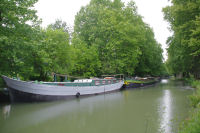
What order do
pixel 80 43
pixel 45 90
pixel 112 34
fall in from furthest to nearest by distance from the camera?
pixel 112 34 → pixel 80 43 → pixel 45 90

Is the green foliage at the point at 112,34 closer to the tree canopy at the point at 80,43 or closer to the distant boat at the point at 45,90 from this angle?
the tree canopy at the point at 80,43

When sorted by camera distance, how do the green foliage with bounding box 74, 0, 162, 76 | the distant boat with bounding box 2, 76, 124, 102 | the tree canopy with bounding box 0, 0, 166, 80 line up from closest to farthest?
Answer: 1. the tree canopy with bounding box 0, 0, 166, 80
2. the distant boat with bounding box 2, 76, 124, 102
3. the green foliage with bounding box 74, 0, 162, 76

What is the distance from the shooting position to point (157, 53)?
5025cm

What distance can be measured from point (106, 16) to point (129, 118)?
27.3 m

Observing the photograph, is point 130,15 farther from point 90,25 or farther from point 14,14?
point 14,14

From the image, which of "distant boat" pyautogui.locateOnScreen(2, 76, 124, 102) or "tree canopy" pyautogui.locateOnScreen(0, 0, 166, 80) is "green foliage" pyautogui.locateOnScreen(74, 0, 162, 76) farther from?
"distant boat" pyautogui.locateOnScreen(2, 76, 124, 102)

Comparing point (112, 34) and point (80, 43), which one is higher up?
point (112, 34)

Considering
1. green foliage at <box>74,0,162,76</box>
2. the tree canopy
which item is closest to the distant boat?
the tree canopy

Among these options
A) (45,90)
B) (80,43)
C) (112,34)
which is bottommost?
(45,90)

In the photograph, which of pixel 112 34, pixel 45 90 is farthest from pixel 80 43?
pixel 45 90

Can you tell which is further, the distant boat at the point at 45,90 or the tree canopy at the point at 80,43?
the distant boat at the point at 45,90

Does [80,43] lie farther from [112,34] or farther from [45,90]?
[45,90]

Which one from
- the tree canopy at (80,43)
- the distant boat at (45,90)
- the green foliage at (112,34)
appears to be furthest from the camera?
the green foliage at (112,34)

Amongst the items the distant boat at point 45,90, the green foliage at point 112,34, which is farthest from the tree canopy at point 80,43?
the distant boat at point 45,90
